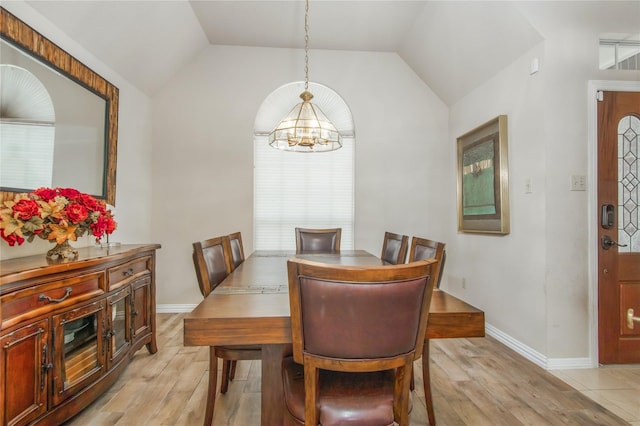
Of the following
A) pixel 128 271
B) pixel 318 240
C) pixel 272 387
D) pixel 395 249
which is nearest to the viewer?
pixel 272 387

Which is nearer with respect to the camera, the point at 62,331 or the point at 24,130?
the point at 62,331

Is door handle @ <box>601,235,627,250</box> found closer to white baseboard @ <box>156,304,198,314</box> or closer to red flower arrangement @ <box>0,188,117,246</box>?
red flower arrangement @ <box>0,188,117,246</box>

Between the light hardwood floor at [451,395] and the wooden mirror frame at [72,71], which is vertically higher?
the wooden mirror frame at [72,71]

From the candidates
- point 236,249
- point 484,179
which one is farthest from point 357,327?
point 484,179

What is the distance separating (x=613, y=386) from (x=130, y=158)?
4345mm

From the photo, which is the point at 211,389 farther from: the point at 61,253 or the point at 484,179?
the point at 484,179

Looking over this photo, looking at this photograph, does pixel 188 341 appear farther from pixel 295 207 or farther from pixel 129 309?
pixel 295 207

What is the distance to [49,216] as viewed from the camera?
5.37ft

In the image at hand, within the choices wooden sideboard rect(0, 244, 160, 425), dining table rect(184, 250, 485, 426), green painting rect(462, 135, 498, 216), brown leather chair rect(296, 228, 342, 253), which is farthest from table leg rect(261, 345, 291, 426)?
green painting rect(462, 135, 498, 216)

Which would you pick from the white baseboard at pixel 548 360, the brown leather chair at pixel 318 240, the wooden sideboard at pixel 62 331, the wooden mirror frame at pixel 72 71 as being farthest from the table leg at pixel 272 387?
the white baseboard at pixel 548 360

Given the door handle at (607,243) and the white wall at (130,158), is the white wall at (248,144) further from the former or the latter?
the door handle at (607,243)

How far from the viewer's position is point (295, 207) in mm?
3895

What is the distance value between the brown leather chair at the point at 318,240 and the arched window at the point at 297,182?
2.26 feet

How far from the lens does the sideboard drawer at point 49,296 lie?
4.38 feet
